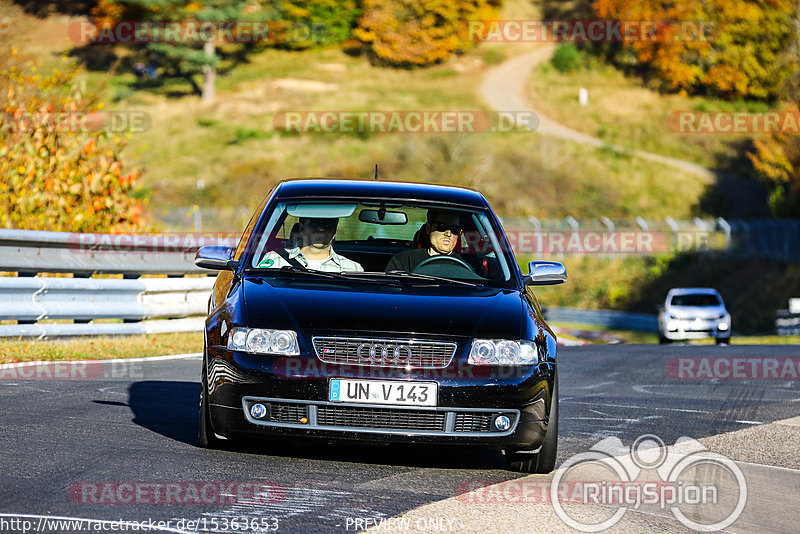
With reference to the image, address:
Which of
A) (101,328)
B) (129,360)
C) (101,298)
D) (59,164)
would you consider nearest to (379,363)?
(129,360)

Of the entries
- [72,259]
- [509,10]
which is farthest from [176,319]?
[509,10]

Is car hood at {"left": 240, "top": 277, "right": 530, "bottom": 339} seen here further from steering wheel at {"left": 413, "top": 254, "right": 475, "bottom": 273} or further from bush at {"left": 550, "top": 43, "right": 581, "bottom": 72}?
bush at {"left": 550, "top": 43, "right": 581, "bottom": 72}

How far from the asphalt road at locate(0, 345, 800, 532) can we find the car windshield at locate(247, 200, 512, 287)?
1.11 m

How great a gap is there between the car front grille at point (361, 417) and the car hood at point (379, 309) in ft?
1.34

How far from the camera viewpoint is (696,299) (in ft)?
98.9

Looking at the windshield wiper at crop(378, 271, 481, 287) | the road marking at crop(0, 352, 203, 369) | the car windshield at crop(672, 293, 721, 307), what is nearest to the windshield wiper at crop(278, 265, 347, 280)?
the windshield wiper at crop(378, 271, 481, 287)

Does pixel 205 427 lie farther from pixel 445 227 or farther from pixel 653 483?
pixel 653 483

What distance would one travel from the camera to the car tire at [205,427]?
6.79 metres

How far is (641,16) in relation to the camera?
245 feet

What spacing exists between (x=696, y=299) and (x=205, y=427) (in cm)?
2480

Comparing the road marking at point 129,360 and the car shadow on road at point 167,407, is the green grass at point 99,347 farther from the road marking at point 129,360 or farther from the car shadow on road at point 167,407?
the car shadow on road at point 167,407

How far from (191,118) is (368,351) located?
2773 inches

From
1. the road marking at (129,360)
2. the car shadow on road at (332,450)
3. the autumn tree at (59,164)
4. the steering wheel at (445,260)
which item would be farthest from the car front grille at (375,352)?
the autumn tree at (59,164)

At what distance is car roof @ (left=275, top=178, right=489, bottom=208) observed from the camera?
795 centimetres
